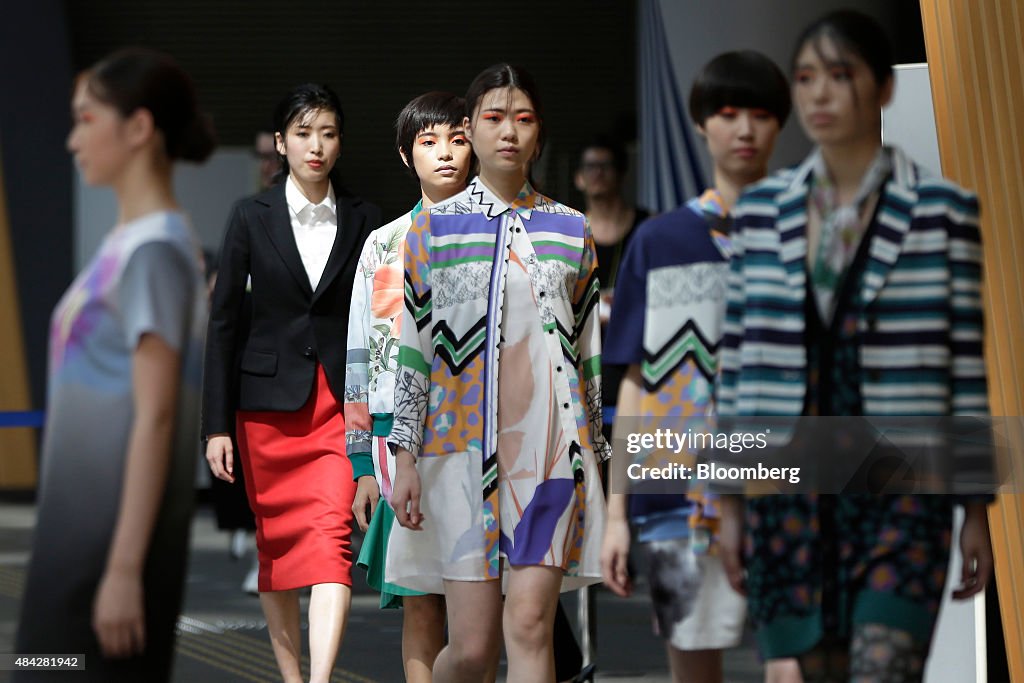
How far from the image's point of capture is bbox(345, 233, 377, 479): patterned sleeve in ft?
16.0

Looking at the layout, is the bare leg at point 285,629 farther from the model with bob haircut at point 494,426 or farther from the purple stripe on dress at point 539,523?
the purple stripe on dress at point 539,523

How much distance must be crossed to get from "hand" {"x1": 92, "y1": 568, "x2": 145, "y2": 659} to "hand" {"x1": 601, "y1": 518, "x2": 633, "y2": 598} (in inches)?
39.3

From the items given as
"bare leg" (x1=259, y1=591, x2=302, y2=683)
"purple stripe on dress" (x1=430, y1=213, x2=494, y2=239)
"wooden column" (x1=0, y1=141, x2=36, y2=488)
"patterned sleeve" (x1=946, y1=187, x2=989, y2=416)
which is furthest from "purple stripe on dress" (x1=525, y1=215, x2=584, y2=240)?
"bare leg" (x1=259, y1=591, x2=302, y2=683)

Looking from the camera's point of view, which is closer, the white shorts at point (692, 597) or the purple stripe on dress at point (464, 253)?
the white shorts at point (692, 597)

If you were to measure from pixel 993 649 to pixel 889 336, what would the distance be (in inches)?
81.2

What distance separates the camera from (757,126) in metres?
4.11

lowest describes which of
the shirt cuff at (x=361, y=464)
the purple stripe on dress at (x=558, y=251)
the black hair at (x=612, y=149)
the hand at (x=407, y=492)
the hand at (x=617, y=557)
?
the hand at (x=617, y=557)

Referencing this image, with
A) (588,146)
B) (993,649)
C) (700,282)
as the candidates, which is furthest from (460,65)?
(993,649)

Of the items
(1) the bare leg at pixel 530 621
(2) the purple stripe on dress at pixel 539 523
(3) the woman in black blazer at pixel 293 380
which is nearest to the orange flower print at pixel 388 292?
(3) the woman in black blazer at pixel 293 380

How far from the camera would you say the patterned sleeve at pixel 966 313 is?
3805 mm

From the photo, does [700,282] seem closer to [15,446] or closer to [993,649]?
[15,446]

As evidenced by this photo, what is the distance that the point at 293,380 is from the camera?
5.20 meters

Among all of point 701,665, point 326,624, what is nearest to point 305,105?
point 326,624

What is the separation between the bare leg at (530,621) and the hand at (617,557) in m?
0.15
